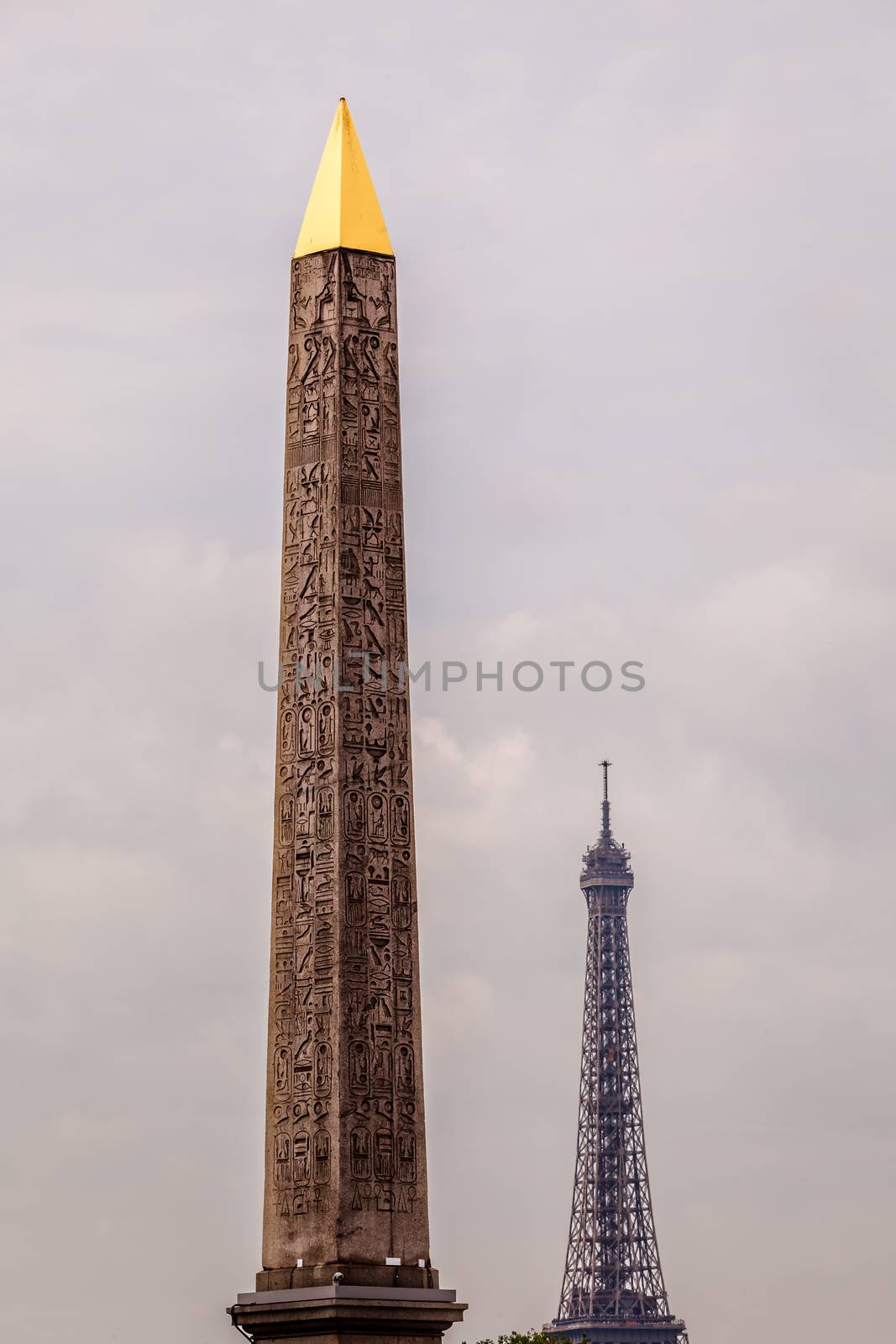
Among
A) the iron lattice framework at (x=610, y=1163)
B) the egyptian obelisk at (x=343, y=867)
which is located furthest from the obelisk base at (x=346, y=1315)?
the iron lattice framework at (x=610, y=1163)

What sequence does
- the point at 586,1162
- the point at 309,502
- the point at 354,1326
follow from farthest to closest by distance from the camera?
the point at 586,1162 < the point at 309,502 < the point at 354,1326

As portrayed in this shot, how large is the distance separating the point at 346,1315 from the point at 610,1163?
9317cm

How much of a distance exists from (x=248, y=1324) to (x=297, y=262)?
9851 millimetres

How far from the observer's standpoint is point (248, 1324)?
A: 2666cm

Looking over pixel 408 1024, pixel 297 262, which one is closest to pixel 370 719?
pixel 408 1024

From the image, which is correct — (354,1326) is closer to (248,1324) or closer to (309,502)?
(248,1324)

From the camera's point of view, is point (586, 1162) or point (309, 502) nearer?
point (309, 502)

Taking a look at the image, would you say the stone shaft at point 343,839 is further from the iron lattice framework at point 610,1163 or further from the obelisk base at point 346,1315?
the iron lattice framework at point 610,1163

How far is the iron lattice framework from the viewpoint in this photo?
362 feet

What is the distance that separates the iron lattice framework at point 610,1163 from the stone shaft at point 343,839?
273 feet

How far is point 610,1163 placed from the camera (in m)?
118

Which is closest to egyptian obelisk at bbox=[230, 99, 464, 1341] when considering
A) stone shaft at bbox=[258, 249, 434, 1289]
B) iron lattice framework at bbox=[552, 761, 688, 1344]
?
stone shaft at bbox=[258, 249, 434, 1289]

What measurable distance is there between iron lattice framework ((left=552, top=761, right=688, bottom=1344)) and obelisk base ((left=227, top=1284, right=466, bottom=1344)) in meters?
82.9

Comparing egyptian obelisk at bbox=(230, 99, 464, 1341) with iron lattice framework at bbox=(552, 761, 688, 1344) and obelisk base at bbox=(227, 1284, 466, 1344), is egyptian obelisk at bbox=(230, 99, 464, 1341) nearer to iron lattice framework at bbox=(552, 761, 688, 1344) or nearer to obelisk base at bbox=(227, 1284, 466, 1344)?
obelisk base at bbox=(227, 1284, 466, 1344)
